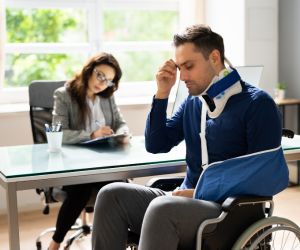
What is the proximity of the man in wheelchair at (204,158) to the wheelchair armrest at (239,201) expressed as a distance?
2cm

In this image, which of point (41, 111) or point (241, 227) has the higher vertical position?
point (41, 111)

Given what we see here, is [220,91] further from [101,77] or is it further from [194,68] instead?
[101,77]

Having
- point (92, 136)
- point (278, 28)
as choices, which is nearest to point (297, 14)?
point (278, 28)

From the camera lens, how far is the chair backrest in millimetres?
3004

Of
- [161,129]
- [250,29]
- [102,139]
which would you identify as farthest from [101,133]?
[250,29]

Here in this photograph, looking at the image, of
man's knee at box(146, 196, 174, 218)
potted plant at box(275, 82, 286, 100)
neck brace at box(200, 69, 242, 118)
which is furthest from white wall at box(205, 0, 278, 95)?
man's knee at box(146, 196, 174, 218)

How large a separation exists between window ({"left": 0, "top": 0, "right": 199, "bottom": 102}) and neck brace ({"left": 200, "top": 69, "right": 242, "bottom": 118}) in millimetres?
2251

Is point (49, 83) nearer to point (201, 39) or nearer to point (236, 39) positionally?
point (201, 39)

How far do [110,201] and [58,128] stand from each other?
53cm

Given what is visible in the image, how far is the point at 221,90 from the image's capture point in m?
1.93

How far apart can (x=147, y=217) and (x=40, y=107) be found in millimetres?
1429

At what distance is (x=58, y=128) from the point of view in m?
2.37

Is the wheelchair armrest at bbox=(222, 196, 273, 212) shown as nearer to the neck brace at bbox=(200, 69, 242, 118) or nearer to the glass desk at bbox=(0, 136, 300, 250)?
the neck brace at bbox=(200, 69, 242, 118)

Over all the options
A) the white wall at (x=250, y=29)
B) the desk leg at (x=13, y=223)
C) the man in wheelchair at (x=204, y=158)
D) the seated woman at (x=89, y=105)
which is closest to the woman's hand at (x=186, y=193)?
the man in wheelchair at (x=204, y=158)
